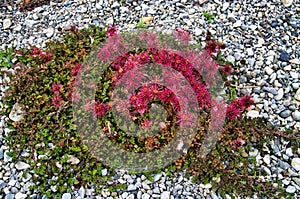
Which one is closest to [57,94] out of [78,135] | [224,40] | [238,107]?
[78,135]

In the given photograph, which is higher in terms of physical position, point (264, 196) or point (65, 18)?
point (65, 18)

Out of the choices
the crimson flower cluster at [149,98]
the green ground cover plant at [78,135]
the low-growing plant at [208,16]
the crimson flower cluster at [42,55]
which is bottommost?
the green ground cover plant at [78,135]

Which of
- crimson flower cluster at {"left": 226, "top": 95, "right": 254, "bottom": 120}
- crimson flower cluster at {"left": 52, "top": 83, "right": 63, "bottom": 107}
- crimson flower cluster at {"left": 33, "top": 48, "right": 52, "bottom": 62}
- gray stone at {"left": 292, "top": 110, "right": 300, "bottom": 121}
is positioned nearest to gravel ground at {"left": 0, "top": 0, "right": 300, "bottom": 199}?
gray stone at {"left": 292, "top": 110, "right": 300, "bottom": 121}

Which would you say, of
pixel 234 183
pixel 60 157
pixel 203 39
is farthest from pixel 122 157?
pixel 203 39

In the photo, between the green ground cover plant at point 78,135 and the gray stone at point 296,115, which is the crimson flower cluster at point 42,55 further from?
the gray stone at point 296,115

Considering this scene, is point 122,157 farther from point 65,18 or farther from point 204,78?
point 65,18

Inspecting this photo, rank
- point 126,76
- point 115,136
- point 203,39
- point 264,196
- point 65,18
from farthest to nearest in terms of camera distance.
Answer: point 65,18 → point 203,39 → point 126,76 → point 115,136 → point 264,196

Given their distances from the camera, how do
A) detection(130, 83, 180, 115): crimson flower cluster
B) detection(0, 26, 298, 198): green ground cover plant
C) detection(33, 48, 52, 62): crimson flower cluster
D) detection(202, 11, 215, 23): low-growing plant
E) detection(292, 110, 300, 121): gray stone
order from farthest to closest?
detection(202, 11, 215, 23): low-growing plant → detection(33, 48, 52, 62): crimson flower cluster → detection(292, 110, 300, 121): gray stone → detection(130, 83, 180, 115): crimson flower cluster → detection(0, 26, 298, 198): green ground cover plant

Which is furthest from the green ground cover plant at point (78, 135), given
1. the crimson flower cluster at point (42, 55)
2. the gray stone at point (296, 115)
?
the gray stone at point (296, 115)

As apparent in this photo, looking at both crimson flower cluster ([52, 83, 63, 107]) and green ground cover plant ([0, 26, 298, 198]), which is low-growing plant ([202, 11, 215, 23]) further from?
crimson flower cluster ([52, 83, 63, 107])
